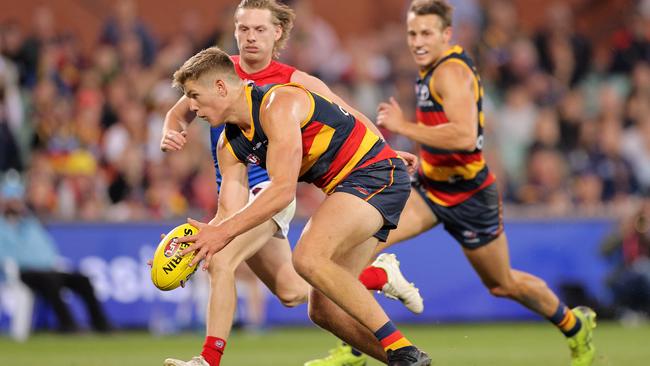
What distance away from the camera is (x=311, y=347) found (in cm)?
1212

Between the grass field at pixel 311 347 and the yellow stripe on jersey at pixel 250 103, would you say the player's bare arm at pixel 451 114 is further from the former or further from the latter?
the grass field at pixel 311 347

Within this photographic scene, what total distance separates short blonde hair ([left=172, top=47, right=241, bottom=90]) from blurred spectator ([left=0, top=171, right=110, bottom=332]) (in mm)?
7386

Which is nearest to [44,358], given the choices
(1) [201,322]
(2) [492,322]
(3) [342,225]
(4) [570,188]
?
(1) [201,322]

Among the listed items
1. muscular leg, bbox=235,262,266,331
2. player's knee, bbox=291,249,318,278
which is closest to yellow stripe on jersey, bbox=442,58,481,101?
player's knee, bbox=291,249,318,278

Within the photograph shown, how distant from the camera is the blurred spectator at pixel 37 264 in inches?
558

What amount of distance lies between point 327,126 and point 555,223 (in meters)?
8.48

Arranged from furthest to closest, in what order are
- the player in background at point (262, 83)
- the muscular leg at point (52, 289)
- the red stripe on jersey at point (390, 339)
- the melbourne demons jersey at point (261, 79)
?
the muscular leg at point (52, 289)
the melbourne demons jersey at point (261, 79)
the player in background at point (262, 83)
the red stripe on jersey at point (390, 339)

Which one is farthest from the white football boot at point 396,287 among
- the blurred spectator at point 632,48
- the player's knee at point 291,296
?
the blurred spectator at point 632,48

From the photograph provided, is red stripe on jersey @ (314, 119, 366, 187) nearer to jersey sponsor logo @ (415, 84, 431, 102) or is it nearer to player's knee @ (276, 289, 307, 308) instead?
player's knee @ (276, 289, 307, 308)

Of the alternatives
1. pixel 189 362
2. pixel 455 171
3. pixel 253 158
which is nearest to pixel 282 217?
pixel 253 158

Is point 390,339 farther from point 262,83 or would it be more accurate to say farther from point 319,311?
point 262,83

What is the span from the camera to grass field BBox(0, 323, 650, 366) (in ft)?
34.2

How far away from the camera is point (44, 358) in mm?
11070

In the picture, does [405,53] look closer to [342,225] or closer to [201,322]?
[201,322]
